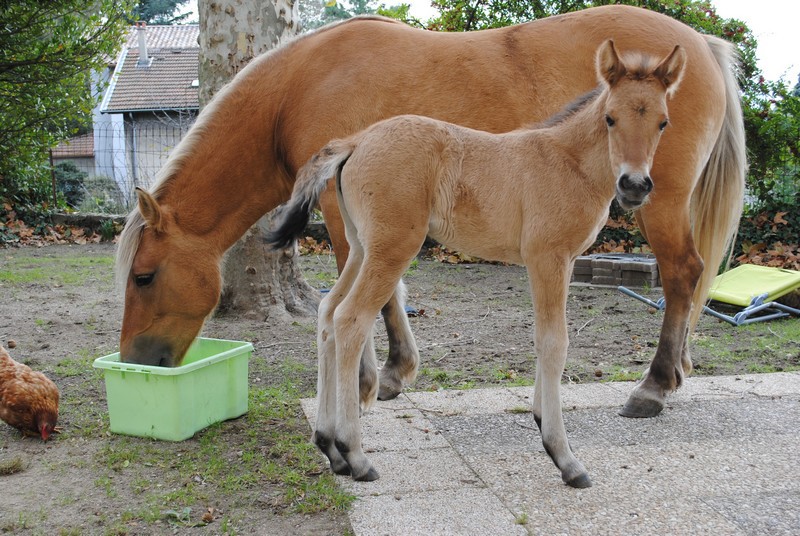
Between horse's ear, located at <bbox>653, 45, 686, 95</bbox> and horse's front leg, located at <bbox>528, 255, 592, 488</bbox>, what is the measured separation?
0.85m

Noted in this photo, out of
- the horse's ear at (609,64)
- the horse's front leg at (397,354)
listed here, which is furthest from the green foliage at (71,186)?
the horse's ear at (609,64)

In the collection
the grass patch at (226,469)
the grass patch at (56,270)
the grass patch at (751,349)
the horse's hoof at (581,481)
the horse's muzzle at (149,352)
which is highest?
the horse's muzzle at (149,352)

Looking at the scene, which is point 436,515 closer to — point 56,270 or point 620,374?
point 620,374

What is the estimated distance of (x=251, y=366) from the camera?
5031mm

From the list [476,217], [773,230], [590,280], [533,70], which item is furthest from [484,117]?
[773,230]

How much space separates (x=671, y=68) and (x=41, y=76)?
37.1ft

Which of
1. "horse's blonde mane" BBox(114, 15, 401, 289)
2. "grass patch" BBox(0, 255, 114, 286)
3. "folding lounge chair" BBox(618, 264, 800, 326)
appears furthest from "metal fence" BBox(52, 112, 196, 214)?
"folding lounge chair" BBox(618, 264, 800, 326)

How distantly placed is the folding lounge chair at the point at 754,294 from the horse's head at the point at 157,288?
180 inches

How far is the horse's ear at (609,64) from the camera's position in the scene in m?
2.78

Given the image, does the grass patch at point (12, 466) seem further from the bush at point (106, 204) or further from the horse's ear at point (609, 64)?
the bush at point (106, 204)

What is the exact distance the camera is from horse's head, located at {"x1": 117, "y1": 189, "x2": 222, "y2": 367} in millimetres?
3775

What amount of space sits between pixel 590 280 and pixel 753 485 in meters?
5.37

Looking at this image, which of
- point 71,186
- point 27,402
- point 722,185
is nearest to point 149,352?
point 27,402

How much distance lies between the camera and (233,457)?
11.1ft
